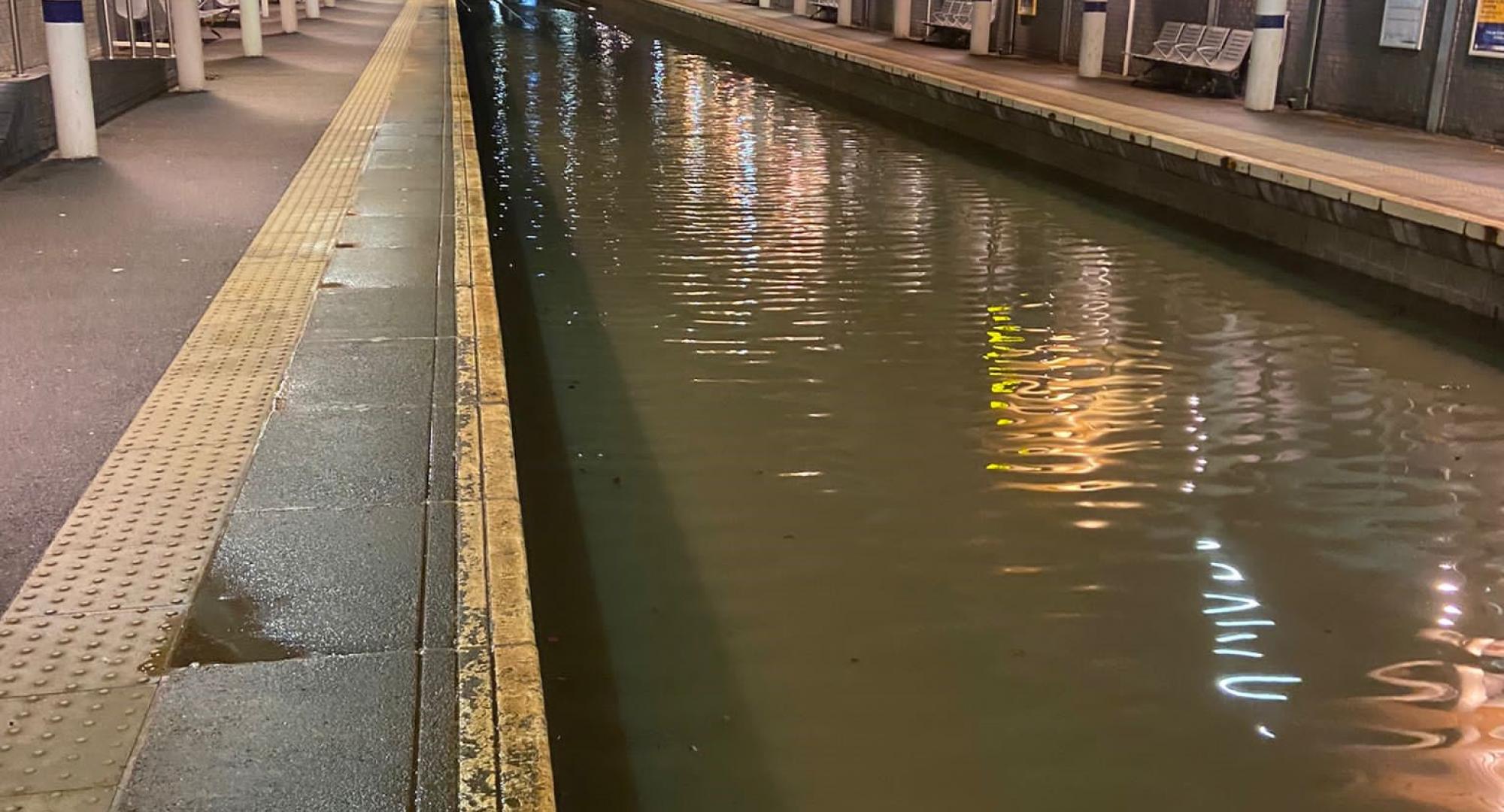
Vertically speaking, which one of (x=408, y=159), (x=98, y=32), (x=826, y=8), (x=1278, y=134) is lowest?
(x=408, y=159)

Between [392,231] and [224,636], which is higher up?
[392,231]

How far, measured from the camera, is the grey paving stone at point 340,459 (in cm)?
370

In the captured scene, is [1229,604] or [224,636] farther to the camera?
[1229,604]

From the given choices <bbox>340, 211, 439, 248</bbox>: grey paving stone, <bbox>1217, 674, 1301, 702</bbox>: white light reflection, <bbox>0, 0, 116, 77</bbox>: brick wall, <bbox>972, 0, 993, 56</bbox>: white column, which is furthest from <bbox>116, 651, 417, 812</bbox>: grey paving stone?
<bbox>972, 0, 993, 56</bbox>: white column

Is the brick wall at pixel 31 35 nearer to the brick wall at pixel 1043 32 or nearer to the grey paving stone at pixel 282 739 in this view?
the grey paving stone at pixel 282 739

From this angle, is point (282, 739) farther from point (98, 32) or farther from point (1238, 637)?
point (98, 32)

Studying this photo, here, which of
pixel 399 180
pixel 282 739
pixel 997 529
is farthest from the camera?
pixel 399 180

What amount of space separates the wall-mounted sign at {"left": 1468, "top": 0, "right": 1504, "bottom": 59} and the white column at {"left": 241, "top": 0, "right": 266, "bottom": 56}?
553 inches

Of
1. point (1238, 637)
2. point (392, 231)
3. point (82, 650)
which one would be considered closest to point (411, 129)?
point (392, 231)

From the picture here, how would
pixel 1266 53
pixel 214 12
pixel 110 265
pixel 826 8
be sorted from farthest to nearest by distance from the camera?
pixel 826 8, pixel 214 12, pixel 1266 53, pixel 110 265

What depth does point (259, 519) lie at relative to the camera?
3543 mm

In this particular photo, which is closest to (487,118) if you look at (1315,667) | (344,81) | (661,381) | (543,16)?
(344,81)

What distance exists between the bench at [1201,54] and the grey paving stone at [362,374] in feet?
37.7

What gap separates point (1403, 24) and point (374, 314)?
33.6ft
